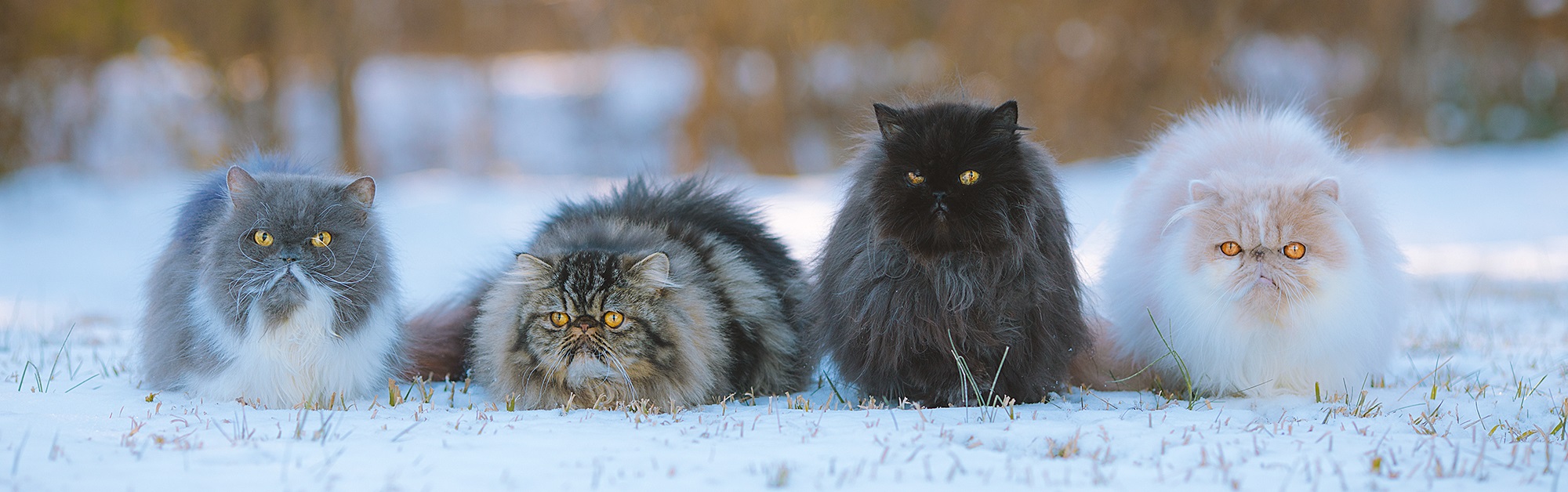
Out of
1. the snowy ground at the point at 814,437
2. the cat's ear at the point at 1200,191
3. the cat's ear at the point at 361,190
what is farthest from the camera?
the cat's ear at the point at 1200,191

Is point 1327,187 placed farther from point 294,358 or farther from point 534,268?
point 294,358

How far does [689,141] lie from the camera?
44.6 ft

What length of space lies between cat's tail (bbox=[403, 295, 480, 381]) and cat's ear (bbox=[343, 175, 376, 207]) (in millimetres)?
722

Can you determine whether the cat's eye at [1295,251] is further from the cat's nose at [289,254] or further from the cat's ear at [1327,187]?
the cat's nose at [289,254]

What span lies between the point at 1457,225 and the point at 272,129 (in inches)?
513

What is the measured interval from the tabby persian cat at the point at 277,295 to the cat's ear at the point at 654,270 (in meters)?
0.87

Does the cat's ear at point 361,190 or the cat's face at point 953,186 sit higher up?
the cat's face at point 953,186

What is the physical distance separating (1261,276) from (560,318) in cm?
229

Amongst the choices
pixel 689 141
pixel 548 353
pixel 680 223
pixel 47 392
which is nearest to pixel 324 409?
pixel 548 353

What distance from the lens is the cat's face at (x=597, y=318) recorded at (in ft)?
11.3

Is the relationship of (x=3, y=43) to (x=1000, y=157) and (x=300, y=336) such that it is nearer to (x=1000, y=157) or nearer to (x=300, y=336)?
(x=300, y=336)

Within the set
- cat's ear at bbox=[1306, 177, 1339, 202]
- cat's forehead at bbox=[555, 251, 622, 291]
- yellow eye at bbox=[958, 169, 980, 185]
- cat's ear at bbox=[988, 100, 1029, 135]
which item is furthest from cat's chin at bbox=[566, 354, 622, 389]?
cat's ear at bbox=[1306, 177, 1339, 202]

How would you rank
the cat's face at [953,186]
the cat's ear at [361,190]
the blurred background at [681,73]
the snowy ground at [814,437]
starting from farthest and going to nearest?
the blurred background at [681,73] < the cat's ear at [361,190] < the cat's face at [953,186] < the snowy ground at [814,437]

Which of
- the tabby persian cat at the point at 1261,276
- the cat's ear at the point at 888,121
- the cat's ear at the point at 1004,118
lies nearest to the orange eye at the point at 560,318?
the cat's ear at the point at 888,121
